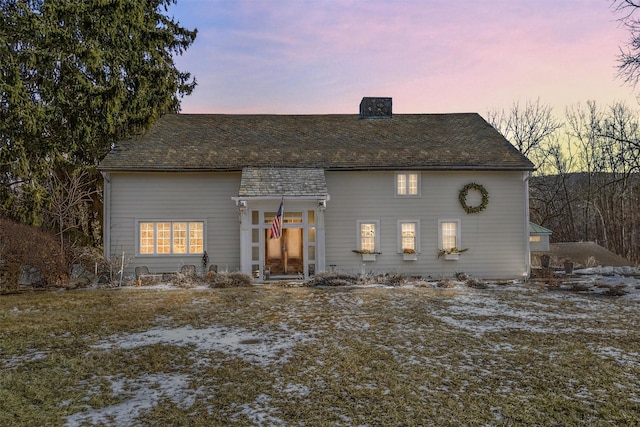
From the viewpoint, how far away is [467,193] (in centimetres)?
1512

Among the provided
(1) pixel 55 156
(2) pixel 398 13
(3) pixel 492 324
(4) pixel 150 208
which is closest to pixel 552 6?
(2) pixel 398 13

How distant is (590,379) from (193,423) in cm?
468

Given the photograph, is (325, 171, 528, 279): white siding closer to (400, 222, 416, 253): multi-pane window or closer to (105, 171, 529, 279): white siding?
(105, 171, 529, 279): white siding

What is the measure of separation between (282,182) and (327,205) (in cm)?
194

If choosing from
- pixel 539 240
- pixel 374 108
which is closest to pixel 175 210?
pixel 374 108

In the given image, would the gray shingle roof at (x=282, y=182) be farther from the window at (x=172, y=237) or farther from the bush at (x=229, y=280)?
the bush at (x=229, y=280)

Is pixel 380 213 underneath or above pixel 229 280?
above

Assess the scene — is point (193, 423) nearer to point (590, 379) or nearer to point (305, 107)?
point (590, 379)

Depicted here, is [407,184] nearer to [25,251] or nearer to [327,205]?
[327,205]

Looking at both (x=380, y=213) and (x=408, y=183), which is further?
(x=408, y=183)

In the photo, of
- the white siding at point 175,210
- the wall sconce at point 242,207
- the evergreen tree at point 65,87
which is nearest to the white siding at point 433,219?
the wall sconce at point 242,207

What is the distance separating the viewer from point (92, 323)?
812 cm

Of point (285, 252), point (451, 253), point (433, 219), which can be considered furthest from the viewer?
point (285, 252)

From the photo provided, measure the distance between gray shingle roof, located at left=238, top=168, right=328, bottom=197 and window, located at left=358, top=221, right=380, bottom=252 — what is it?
2239 millimetres
